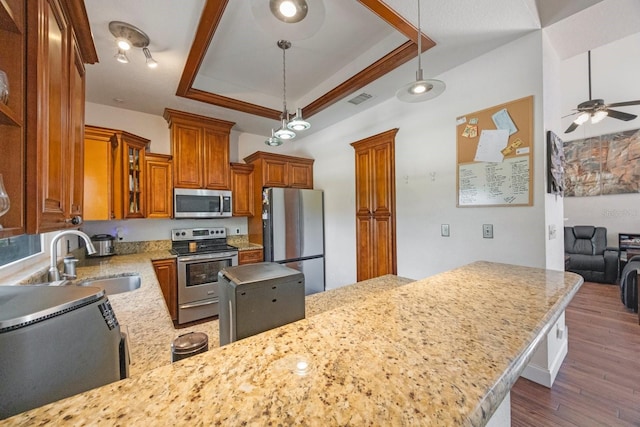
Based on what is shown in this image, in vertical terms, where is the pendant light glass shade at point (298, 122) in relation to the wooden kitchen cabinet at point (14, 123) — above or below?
above

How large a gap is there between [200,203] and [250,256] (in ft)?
3.13

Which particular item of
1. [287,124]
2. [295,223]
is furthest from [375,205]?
[287,124]

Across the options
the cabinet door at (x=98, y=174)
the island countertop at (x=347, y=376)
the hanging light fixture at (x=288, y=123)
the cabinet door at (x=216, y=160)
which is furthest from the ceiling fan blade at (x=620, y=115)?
the cabinet door at (x=98, y=174)

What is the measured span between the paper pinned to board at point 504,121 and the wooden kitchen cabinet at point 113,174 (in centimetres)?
357

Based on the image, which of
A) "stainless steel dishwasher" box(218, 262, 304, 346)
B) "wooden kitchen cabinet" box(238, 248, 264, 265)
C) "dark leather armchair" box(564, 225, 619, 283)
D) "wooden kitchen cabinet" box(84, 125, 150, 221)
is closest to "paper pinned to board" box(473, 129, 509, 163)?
"stainless steel dishwasher" box(218, 262, 304, 346)

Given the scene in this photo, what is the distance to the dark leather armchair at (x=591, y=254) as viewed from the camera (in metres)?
4.36

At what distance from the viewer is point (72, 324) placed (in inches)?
22.3

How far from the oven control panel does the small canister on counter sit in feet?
10.4

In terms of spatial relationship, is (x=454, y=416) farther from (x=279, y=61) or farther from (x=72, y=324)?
(x=279, y=61)

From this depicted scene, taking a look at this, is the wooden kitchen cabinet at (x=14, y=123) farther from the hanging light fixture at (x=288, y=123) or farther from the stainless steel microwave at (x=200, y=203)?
the stainless steel microwave at (x=200, y=203)

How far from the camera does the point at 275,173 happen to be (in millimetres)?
3721

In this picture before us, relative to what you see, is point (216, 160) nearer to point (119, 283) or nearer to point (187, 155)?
point (187, 155)

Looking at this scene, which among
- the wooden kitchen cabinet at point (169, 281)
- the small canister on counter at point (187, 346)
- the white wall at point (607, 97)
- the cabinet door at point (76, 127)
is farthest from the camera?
the white wall at point (607, 97)

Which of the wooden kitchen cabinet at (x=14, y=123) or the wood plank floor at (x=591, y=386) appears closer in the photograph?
the wooden kitchen cabinet at (x=14, y=123)
